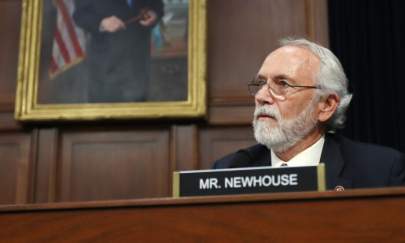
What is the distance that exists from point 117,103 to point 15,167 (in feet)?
2.83

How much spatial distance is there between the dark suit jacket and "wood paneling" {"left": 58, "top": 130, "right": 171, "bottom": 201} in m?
1.77

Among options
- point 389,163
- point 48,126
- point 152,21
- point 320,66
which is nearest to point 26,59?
point 48,126

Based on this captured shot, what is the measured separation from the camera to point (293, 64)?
327 centimetres

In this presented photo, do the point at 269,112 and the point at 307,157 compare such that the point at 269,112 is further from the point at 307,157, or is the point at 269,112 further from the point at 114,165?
the point at 114,165

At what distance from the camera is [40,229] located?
1.89 meters

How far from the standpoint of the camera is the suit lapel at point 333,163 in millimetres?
2904

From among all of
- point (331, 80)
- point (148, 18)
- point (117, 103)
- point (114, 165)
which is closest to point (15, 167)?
point (114, 165)

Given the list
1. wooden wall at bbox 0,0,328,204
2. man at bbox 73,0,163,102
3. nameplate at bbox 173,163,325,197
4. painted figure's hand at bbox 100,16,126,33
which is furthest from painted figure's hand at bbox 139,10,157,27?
nameplate at bbox 173,163,325,197

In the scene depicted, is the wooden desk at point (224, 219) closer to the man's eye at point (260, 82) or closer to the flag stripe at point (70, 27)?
the man's eye at point (260, 82)

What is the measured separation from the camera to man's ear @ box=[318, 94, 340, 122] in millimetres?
3305

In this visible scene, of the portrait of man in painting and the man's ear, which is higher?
the portrait of man in painting

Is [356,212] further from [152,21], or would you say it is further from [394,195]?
[152,21]

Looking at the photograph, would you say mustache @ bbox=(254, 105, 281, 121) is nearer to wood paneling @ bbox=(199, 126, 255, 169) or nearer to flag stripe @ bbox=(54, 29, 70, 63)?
wood paneling @ bbox=(199, 126, 255, 169)

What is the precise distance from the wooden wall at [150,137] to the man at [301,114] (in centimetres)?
162
